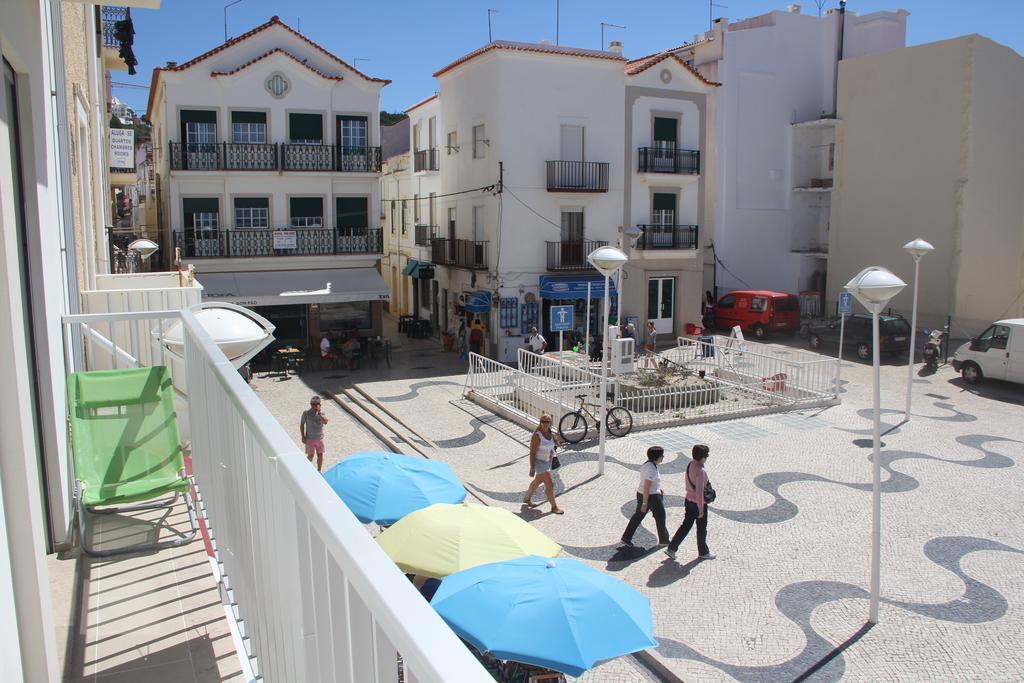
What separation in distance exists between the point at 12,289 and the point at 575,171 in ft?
82.2

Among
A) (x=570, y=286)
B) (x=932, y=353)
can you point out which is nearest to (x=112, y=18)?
(x=570, y=286)

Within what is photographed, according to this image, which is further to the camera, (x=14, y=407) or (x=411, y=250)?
(x=411, y=250)

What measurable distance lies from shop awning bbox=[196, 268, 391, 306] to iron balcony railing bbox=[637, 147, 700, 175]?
10.3 meters

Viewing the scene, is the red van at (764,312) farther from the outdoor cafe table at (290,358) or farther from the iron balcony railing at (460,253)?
the outdoor cafe table at (290,358)

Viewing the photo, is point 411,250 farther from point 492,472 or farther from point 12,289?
point 12,289

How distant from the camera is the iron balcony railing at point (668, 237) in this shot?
29266 millimetres

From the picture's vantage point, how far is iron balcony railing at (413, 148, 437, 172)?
32094 mm

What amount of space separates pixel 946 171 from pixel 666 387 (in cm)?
1735

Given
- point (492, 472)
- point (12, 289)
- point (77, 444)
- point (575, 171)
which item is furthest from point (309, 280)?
point (12, 289)

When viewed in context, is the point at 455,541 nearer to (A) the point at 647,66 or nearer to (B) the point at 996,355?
(B) the point at 996,355

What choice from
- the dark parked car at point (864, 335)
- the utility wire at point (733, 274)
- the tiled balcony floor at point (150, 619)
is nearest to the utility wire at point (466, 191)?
the utility wire at point (733, 274)

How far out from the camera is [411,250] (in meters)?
36.7

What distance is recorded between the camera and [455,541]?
26.2ft

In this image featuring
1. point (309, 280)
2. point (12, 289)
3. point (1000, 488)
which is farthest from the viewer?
point (309, 280)
